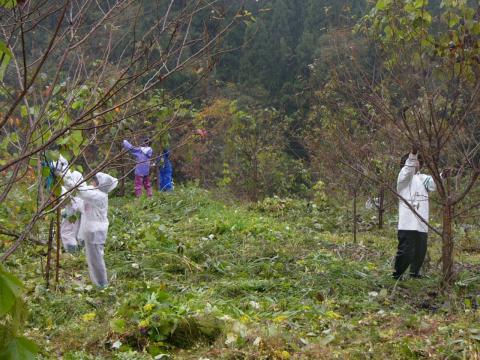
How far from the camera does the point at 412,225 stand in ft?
23.9

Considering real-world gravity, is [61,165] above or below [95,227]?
A: above

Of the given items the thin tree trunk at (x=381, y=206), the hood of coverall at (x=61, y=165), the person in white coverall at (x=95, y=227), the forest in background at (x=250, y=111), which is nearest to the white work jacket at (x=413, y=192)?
the forest in background at (x=250, y=111)

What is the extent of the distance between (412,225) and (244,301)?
93.4 inches

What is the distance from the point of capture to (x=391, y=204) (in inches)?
487

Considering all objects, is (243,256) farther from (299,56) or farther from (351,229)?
(299,56)

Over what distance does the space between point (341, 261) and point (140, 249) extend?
9.07 feet

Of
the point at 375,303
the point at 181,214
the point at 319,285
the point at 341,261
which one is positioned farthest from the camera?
the point at 181,214

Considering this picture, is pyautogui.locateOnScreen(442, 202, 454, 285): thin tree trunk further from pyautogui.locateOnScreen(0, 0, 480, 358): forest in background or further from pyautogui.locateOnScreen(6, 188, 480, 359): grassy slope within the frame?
pyautogui.locateOnScreen(6, 188, 480, 359): grassy slope

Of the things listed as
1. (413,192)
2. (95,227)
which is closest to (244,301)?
(95,227)

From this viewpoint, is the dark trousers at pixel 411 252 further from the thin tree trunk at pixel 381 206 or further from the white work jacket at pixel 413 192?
the thin tree trunk at pixel 381 206

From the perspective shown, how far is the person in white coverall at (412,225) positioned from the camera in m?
7.20

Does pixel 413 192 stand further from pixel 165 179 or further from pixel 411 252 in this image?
pixel 165 179

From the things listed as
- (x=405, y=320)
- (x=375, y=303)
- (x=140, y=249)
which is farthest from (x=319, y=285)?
(x=140, y=249)

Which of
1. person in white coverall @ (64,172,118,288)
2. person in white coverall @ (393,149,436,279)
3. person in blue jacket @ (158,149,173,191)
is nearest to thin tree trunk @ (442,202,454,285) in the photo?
person in white coverall @ (393,149,436,279)
